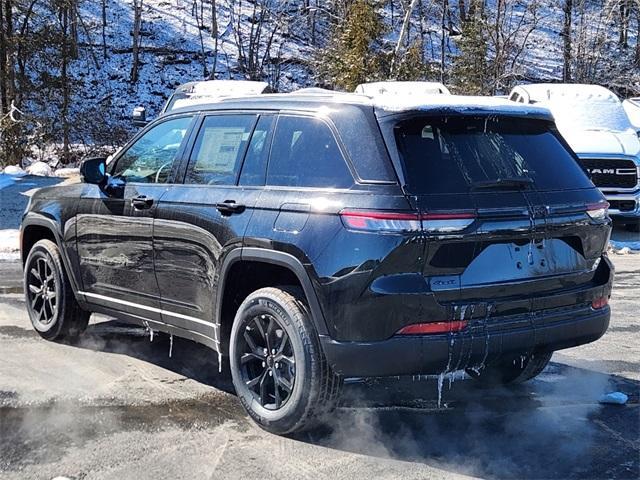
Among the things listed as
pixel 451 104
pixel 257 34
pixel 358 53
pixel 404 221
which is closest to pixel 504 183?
pixel 451 104

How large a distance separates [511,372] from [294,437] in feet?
5.66

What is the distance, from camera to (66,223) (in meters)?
5.82

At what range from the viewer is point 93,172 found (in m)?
5.44

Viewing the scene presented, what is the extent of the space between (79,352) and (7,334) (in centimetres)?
90

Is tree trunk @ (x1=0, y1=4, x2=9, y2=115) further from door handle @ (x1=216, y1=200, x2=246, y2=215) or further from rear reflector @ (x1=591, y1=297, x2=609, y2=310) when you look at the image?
rear reflector @ (x1=591, y1=297, x2=609, y2=310)

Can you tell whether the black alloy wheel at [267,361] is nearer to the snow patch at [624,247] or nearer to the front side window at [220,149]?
the front side window at [220,149]

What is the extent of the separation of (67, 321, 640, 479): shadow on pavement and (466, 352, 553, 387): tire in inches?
3.0

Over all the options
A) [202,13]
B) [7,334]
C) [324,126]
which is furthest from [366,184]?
[202,13]

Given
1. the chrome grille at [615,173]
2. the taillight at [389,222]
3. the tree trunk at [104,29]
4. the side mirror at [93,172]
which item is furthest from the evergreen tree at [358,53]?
the taillight at [389,222]

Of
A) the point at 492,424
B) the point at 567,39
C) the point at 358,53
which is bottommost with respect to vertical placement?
the point at 492,424

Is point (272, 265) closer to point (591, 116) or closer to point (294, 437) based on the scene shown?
point (294, 437)

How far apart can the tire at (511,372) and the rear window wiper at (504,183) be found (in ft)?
4.59

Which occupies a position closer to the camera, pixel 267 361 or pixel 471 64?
pixel 267 361

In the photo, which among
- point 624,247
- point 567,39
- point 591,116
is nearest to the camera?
point 624,247
